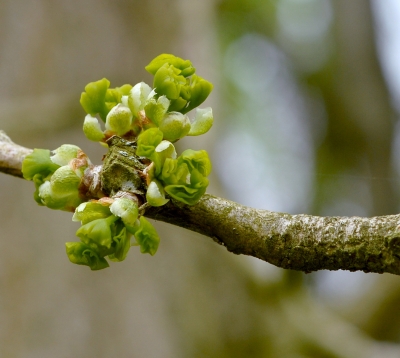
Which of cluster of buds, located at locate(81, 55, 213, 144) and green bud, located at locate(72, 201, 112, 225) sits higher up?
cluster of buds, located at locate(81, 55, 213, 144)

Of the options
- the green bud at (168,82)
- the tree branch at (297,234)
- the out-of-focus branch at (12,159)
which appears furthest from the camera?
the out-of-focus branch at (12,159)

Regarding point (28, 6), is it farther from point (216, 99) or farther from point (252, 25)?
point (252, 25)

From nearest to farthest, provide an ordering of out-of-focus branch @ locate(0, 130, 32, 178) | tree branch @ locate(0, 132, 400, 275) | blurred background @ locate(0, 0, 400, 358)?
tree branch @ locate(0, 132, 400, 275), out-of-focus branch @ locate(0, 130, 32, 178), blurred background @ locate(0, 0, 400, 358)

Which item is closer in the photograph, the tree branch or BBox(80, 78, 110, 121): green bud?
the tree branch

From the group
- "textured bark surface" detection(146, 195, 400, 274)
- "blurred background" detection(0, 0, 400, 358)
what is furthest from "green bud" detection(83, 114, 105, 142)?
"blurred background" detection(0, 0, 400, 358)

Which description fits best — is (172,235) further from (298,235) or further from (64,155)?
(298,235)

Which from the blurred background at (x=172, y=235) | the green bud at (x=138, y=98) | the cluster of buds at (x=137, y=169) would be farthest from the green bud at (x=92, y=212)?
the blurred background at (x=172, y=235)

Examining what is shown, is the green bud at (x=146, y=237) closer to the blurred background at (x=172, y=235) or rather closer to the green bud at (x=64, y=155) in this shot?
the green bud at (x=64, y=155)

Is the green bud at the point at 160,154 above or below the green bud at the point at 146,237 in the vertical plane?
above

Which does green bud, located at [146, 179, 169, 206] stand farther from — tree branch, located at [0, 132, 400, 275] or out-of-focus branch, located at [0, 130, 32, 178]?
out-of-focus branch, located at [0, 130, 32, 178]
